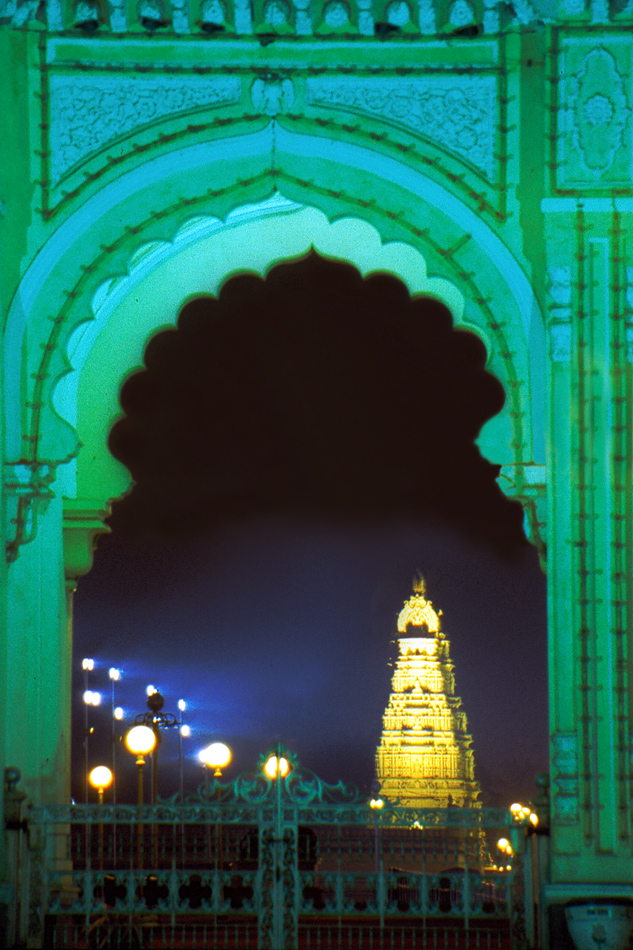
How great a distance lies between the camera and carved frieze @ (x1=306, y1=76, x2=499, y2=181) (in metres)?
6.69

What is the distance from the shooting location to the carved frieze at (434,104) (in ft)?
21.9

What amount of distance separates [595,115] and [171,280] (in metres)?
2.60

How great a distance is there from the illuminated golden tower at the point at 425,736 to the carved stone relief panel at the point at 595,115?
17.3 m

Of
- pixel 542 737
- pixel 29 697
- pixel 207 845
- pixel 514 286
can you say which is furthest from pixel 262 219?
pixel 542 737

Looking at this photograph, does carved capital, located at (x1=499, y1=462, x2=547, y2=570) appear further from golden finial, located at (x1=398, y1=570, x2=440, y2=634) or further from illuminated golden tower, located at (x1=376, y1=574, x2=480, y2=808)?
illuminated golden tower, located at (x1=376, y1=574, x2=480, y2=808)

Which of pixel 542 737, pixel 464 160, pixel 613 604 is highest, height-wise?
pixel 464 160

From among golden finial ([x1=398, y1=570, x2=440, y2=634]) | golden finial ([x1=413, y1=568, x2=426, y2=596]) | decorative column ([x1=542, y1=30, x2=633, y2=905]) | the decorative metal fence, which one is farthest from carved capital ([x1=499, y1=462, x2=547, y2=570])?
golden finial ([x1=413, y1=568, x2=426, y2=596])

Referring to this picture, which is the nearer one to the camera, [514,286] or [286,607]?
[514,286]

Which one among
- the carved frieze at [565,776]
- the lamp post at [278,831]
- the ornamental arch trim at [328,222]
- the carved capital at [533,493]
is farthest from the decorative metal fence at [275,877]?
the ornamental arch trim at [328,222]

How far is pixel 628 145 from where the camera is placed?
6.56 meters

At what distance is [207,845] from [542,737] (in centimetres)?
802

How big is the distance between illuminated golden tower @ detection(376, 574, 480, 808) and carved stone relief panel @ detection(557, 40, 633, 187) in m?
17.3

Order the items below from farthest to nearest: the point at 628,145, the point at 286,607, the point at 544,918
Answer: the point at 286,607 → the point at 628,145 → the point at 544,918

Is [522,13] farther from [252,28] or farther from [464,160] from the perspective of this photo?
[252,28]
